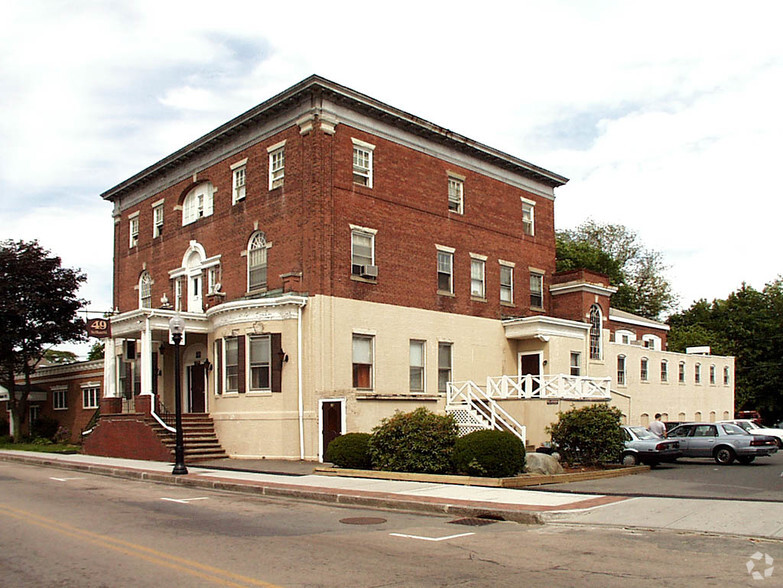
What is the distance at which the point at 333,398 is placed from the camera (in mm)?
26453

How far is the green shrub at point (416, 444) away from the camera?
2020 cm

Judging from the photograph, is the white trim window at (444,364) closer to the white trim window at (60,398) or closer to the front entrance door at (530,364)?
the front entrance door at (530,364)

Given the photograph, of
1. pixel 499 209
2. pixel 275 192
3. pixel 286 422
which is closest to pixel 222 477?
pixel 286 422

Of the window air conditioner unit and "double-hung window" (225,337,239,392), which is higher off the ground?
the window air conditioner unit

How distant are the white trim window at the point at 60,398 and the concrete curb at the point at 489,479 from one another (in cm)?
2908

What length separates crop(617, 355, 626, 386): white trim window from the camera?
40.6 metres

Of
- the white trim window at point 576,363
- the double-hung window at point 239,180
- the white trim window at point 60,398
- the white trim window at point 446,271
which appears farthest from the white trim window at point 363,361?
the white trim window at point 60,398

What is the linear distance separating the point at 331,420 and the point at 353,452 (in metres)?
5.06

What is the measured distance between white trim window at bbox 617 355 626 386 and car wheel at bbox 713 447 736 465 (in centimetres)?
1421

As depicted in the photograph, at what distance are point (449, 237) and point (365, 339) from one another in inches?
245

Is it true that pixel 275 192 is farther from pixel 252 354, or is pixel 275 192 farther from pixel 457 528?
pixel 457 528

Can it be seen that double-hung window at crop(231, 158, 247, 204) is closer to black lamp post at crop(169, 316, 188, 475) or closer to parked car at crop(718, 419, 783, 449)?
black lamp post at crop(169, 316, 188, 475)

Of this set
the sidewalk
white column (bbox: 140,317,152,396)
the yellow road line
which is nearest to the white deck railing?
the sidewalk

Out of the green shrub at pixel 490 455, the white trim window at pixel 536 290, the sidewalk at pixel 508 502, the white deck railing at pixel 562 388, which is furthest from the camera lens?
the white trim window at pixel 536 290
